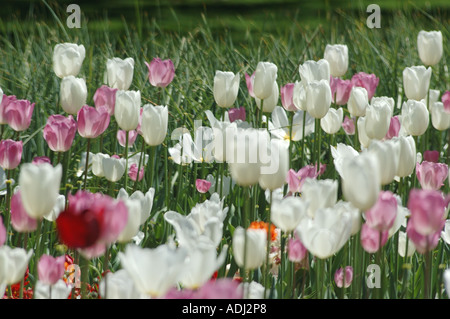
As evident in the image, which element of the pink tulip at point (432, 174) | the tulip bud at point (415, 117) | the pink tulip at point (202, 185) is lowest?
the pink tulip at point (202, 185)

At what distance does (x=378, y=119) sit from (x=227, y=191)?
70 cm

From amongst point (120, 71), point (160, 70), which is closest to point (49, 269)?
point (120, 71)

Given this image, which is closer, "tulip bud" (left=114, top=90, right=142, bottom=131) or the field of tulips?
the field of tulips

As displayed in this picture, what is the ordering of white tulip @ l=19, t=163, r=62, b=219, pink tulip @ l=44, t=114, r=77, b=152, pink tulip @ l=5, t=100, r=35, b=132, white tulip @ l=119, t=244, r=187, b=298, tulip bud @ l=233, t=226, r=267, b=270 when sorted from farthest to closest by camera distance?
pink tulip @ l=5, t=100, r=35, b=132 < pink tulip @ l=44, t=114, r=77, b=152 < tulip bud @ l=233, t=226, r=267, b=270 < white tulip @ l=19, t=163, r=62, b=219 < white tulip @ l=119, t=244, r=187, b=298

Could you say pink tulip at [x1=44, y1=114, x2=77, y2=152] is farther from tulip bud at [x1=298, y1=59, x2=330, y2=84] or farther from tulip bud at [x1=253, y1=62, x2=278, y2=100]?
tulip bud at [x1=298, y1=59, x2=330, y2=84]

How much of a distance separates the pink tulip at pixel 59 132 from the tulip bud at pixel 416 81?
3.67 feet

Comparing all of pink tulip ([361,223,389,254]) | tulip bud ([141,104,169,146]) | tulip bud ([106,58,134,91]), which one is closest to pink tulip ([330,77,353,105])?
tulip bud ([106,58,134,91])

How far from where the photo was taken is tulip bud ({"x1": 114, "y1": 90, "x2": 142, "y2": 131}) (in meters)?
2.00

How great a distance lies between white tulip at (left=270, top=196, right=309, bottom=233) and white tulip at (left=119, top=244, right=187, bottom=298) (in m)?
0.34

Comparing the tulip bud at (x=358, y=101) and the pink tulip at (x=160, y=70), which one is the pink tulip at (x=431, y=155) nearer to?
the tulip bud at (x=358, y=101)

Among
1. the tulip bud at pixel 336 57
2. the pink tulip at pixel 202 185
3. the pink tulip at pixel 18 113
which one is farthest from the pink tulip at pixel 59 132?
the tulip bud at pixel 336 57

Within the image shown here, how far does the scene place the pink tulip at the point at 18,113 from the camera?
219 cm

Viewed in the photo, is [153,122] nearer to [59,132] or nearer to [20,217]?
[59,132]

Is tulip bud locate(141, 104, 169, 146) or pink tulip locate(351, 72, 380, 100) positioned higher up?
pink tulip locate(351, 72, 380, 100)
